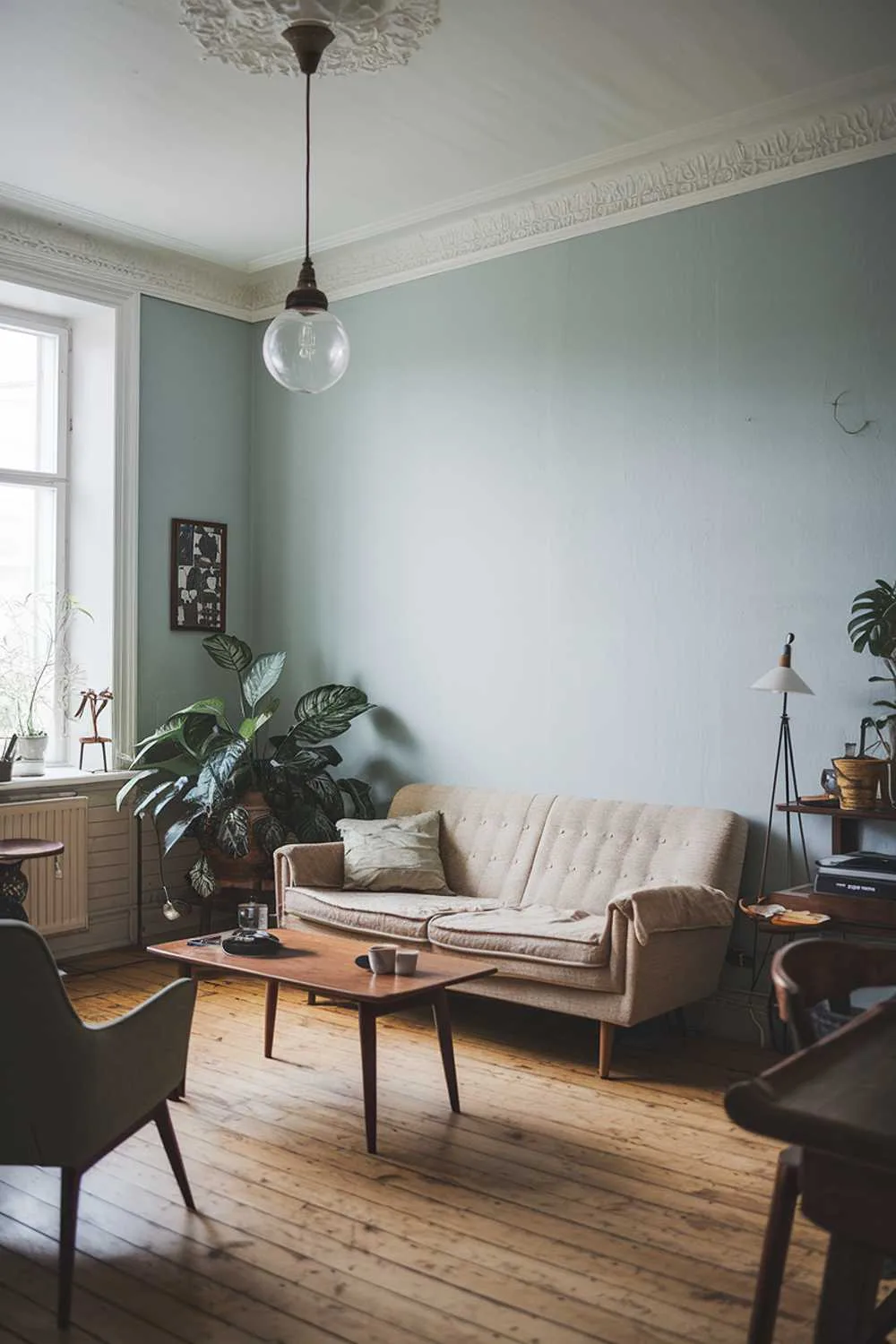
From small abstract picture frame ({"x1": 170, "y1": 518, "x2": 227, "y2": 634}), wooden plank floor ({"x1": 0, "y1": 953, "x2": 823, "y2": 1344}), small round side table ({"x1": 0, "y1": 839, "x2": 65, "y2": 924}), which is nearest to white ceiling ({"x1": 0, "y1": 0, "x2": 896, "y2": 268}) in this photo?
small abstract picture frame ({"x1": 170, "y1": 518, "x2": 227, "y2": 634})

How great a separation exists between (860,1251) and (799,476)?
130 inches

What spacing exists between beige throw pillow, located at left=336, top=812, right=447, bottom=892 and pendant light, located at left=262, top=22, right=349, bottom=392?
216cm

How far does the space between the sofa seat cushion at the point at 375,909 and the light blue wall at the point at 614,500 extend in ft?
2.51

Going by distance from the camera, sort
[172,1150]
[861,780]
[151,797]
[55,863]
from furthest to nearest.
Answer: [151,797], [55,863], [861,780], [172,1150]

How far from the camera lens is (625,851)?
15.6 feet

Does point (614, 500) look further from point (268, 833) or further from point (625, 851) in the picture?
point (268, 833)

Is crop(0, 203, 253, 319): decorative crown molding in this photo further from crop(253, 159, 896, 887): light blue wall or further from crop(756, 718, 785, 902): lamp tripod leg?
crop(756, 718, 785, 902): lamp tripod leg

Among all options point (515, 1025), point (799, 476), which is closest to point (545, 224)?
point (799, 476)

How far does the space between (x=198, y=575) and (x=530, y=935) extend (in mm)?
2928

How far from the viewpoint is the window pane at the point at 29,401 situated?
232 inches

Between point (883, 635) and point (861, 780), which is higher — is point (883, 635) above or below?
above

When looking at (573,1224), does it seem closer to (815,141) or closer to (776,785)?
(776,785)

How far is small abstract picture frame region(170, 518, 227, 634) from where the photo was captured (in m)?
6.16

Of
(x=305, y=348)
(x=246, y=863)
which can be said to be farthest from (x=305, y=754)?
(x=305, y=348)
